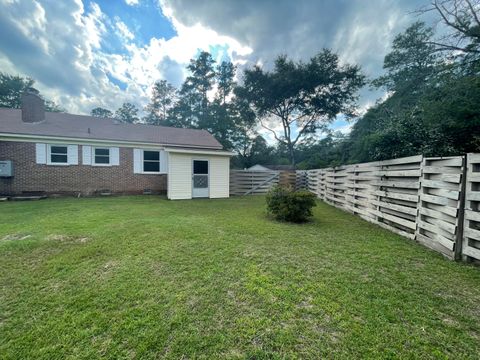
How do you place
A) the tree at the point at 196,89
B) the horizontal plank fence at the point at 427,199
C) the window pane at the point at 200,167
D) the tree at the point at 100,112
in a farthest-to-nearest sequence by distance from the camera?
the tree at the point at 100,112
the tree at the point at 196,89
the window pane at the point at 200,167
the horizontal plank fence at the point at 427,199

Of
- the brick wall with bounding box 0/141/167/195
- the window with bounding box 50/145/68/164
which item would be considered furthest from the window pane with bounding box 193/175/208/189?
the window with bounding box 50/145/68/164

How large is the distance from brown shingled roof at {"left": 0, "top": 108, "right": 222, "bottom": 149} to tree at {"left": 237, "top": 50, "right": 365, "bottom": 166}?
10.0m

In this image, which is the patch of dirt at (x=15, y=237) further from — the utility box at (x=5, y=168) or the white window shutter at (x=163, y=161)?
the utility box at (x=5, y=168)

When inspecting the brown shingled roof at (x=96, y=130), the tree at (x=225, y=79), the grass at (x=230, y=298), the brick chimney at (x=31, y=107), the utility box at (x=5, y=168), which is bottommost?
the grass at (x=230, y=298)

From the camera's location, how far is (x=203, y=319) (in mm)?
2035

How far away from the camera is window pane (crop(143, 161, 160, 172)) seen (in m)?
12.0

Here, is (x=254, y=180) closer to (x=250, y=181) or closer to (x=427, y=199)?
(x=250, y=181)

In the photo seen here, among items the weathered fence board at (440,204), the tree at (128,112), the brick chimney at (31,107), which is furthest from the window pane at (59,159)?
the tree at (128,112)

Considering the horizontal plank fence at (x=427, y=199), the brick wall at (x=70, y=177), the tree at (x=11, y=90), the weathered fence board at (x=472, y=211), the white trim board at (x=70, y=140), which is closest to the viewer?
the weathered fence board at (x=472, y=211)

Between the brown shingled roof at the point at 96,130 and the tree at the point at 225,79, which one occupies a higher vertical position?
the tree at the point at 225,79

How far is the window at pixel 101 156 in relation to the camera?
36.7 feet

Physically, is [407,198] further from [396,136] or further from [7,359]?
[7,359]

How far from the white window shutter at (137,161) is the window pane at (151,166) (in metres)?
0.26

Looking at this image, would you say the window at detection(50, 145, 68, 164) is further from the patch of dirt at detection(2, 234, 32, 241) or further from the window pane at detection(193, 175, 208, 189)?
the patch of dirt at detection(2, 234, 32, 241)
